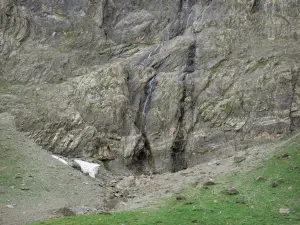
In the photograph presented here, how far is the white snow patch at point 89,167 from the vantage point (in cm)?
6057

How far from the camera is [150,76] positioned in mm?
78562

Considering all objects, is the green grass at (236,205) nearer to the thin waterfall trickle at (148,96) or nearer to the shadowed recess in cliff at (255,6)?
the thin waterfall trickle at (148,96)

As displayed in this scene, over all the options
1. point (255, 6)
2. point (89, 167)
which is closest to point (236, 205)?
point (89, 167)

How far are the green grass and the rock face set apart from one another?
20.1 m

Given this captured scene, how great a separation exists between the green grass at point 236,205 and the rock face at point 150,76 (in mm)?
20142

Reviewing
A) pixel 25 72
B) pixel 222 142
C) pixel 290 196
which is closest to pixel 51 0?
pixel 25 72

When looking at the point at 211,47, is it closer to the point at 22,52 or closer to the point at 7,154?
the point at 22,52

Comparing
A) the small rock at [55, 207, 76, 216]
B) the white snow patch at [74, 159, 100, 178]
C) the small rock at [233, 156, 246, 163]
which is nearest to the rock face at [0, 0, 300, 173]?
the white snow patch at [74, 159, 100, 178]

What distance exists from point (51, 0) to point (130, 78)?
28.2 meters

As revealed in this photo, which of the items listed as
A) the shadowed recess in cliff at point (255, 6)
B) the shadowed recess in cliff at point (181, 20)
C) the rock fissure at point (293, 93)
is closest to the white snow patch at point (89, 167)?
the rock fissure at point (293, 93)

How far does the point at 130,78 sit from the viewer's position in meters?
78.6

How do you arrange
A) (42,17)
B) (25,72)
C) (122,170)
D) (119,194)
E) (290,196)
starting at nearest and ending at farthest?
(290,196)
(119,194)
(122,170)
(25,72)
(42,17)

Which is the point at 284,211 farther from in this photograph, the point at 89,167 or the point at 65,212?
the point at 89,167

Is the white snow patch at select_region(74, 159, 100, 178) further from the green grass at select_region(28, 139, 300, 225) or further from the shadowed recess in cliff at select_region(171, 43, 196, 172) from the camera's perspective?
the green grass at select_region(28, 139, 300, 225)
